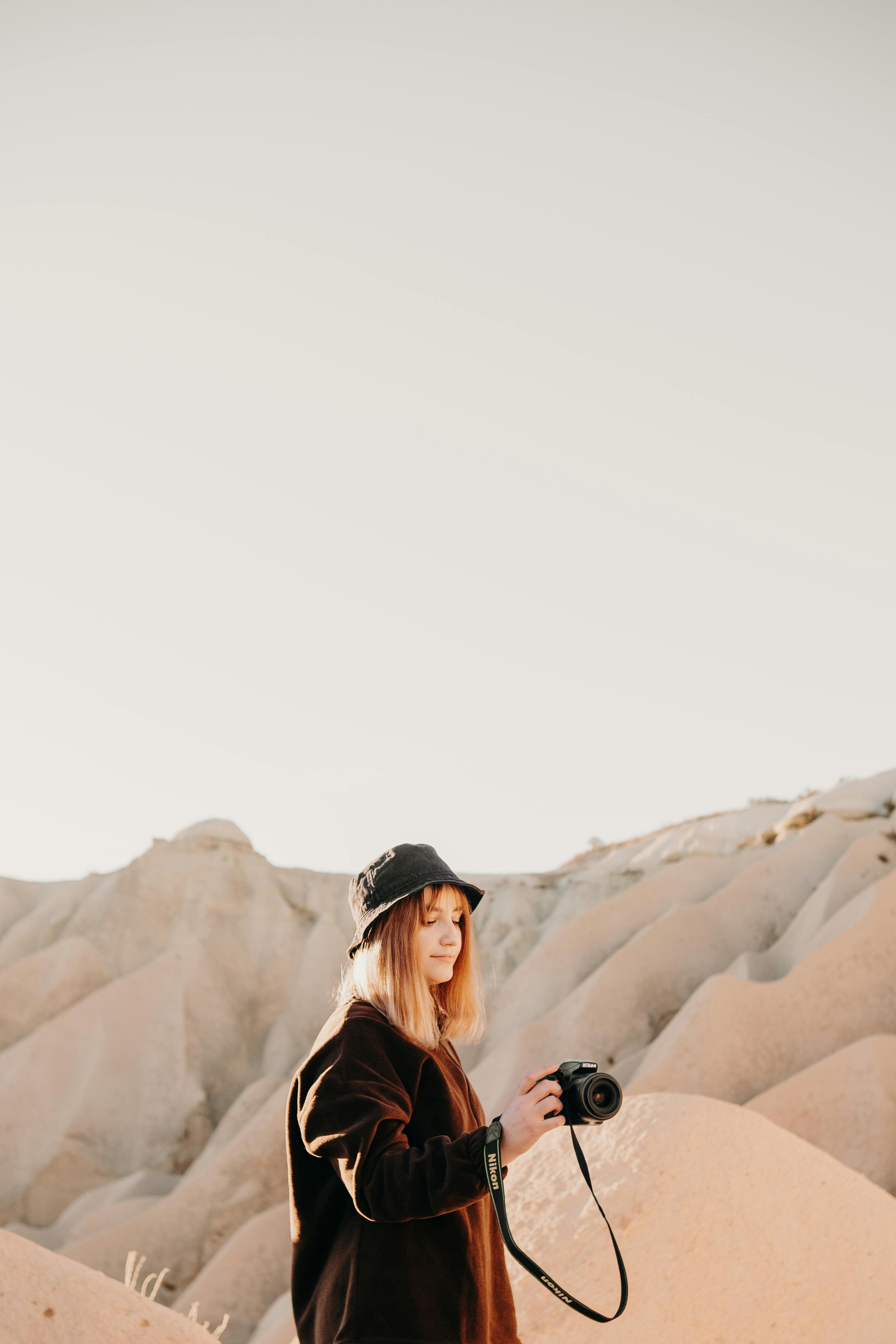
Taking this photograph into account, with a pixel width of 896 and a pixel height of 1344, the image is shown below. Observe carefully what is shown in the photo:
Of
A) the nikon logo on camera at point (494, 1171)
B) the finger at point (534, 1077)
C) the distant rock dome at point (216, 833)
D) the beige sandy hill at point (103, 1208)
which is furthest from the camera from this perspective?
the distant rock dome at point (216, 833)

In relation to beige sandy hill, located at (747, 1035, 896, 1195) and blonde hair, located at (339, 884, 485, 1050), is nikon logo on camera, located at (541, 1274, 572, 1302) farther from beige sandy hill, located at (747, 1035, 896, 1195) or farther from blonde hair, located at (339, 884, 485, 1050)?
beige sandy hill, located at (747, 1035, 896, 1195)

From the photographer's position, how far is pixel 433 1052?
2.10m

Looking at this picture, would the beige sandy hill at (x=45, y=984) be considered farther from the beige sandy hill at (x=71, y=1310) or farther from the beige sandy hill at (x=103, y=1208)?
the beige sandy hill at (x=71, y=1310)

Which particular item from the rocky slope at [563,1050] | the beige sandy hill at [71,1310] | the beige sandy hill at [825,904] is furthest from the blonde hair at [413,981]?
the beige sandy hill at [825,904]

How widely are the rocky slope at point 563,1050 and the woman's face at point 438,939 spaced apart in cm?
164

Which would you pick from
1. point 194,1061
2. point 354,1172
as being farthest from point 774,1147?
point 194,1061

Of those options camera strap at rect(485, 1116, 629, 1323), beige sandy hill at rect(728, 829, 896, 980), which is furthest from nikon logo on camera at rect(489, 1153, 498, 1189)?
beige sandy hill at rect(728, 829, 896, 980)

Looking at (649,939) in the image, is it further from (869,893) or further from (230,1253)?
(230,1253)

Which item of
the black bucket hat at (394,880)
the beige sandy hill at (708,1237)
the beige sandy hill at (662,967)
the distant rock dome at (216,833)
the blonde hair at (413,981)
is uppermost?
the distant rock dome at (216,833)

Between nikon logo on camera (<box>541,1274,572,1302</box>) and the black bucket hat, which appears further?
the black bucket hat

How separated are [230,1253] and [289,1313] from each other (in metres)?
2.18

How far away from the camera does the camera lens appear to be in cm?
175

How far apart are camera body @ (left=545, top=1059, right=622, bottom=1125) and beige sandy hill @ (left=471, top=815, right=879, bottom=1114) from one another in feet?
27.8

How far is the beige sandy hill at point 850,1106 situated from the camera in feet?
23.1
